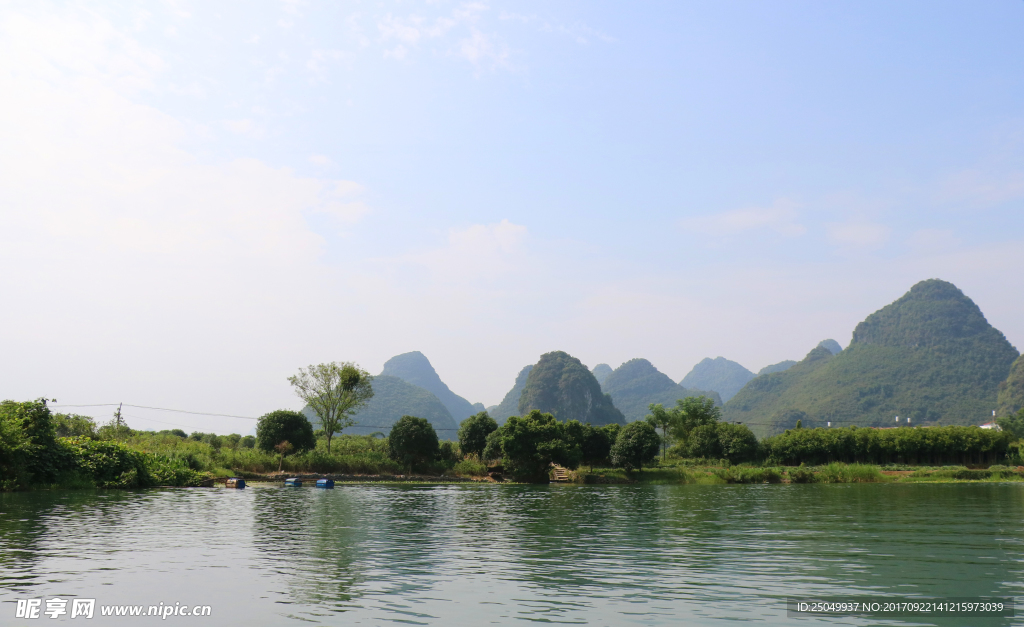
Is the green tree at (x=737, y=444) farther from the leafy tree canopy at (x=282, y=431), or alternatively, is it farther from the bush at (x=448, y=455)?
the leafy tree canopy at (x=282, y=431)

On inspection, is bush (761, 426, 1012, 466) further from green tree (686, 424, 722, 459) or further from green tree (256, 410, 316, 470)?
green tree (256, 410, 316, 470)

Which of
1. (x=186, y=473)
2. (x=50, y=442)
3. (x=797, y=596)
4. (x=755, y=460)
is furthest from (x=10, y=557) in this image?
(x=755, y=460)

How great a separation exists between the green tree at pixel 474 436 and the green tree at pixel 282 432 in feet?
74.6

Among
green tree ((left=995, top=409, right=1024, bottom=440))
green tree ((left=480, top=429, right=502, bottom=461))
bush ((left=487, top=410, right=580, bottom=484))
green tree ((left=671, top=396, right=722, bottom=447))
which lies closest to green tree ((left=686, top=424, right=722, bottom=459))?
green tree ((left=671, top=396, right=722, bottom=447))

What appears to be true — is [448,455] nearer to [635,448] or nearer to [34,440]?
[635,448]

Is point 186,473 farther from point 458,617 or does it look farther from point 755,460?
point 755,460

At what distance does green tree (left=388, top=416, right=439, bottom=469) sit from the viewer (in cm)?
9319

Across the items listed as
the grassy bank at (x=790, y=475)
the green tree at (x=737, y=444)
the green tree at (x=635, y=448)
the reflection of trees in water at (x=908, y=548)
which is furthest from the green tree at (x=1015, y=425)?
the reflection of trees in water at (x=908, y=548)

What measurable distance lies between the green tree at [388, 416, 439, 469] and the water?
5707 cm

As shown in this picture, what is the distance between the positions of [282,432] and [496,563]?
77.1 m

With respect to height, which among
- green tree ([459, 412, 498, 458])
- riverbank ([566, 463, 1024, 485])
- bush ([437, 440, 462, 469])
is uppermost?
green tree ([459, 412, 498, 458])

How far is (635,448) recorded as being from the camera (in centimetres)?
9225

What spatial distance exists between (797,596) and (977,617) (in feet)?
11.1

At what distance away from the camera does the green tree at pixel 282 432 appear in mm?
88875
